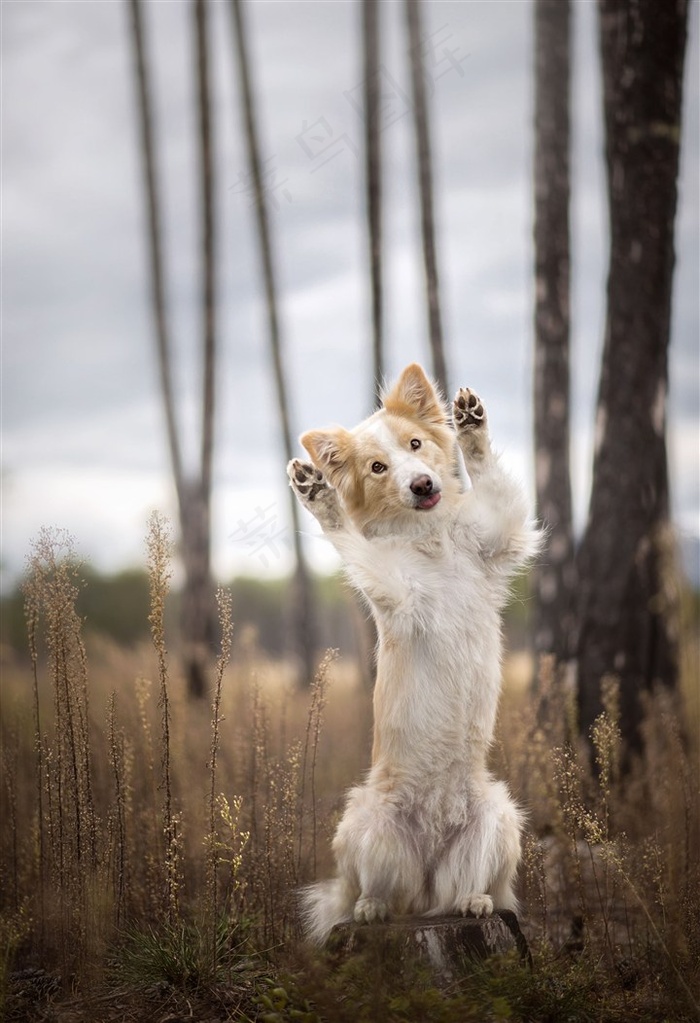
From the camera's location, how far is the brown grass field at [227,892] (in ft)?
12.8

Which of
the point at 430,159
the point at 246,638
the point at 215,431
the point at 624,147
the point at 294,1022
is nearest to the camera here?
the point at 294,1022

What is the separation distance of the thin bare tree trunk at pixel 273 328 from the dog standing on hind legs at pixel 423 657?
9.25 metres

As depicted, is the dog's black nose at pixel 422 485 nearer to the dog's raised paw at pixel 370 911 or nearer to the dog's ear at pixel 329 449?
the dog's ear at pixel 329 449

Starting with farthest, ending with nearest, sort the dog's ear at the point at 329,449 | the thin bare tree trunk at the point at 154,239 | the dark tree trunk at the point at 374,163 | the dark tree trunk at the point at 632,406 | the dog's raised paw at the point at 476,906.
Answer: the thin bare tree trunk at the point at 154,239
the dark tree trunk at the point at 374,163
the dark tree trunk at the point at 632,406
the dog's ear at the point at 329,449
the dog's raised paw at the point at 476,906

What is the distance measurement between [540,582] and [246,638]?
10.3 ft

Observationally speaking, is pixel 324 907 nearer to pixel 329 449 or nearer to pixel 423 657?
pixel 423 657

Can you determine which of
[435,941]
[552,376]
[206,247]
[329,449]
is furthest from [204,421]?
[435,941]

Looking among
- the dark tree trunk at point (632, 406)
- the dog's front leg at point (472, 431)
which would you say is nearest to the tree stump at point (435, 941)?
the dog's front leg at point (472, 431)

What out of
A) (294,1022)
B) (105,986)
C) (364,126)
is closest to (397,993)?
(294,1022)

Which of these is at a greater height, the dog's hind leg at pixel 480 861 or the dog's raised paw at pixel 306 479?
the dog's raised paw at pixel 306 479

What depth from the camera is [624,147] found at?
7500 mm

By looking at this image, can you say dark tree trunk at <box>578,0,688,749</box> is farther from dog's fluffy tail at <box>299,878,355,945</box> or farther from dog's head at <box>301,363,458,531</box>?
dog's fluffy tail at <box>299,878,355,945</box>

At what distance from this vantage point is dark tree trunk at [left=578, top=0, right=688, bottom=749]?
7449 millimetres

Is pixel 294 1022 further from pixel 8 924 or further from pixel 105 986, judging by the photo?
pixel 8 924
